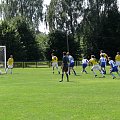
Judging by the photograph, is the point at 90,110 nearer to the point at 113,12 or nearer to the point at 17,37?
the point at 17,37

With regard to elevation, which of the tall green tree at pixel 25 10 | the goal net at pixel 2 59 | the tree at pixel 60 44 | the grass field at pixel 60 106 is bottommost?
the grass field at pixel 60 106

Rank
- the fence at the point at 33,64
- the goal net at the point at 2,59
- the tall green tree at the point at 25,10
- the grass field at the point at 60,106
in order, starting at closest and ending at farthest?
the grass field at the point at 60,106 → the goal net at the point at 2,59 → the fence at the point at 33,64 → the tall green tree at the point at 25,10

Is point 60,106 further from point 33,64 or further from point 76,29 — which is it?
point 76,29

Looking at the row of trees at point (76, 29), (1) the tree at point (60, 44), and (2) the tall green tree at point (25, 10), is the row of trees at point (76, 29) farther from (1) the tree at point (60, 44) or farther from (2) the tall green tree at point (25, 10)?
(2) the tall green tree at point (25, 10)

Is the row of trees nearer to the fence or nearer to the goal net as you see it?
the fence

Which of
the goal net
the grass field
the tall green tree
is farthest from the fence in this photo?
the grass field

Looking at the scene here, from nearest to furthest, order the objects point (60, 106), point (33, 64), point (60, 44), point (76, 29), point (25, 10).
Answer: point (60, 106)
point (33, 64)
point (60, 44)
point (76, 29)
point (25, 10)

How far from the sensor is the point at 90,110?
1348 centimetres

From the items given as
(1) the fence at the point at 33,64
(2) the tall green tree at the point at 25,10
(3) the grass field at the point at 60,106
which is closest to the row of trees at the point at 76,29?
(2) the tall green tree at the point at 25,10

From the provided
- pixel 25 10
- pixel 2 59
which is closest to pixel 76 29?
pixel 25 10

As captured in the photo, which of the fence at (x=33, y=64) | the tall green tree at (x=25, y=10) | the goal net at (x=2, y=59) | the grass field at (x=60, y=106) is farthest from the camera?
the tall green tree at (x=25, y=10)

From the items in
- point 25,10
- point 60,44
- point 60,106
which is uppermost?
point 25,10

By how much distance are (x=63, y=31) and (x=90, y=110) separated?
227 ft

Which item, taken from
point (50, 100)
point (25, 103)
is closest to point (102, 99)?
point (50, 100)
